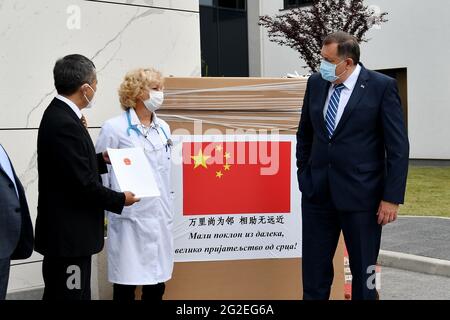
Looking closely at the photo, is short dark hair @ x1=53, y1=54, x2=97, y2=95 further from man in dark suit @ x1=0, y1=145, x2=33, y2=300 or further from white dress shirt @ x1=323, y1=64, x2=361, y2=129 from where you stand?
white dress shirt @ x1=323, y1=64, x2=361, y2=129

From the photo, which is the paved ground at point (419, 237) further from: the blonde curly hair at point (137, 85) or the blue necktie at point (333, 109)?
the blonde curly hair at point (137, 85)

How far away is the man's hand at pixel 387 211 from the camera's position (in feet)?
10.7

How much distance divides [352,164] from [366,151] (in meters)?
0.11

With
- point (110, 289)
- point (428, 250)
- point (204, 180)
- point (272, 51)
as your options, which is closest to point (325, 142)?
point (204, 180)

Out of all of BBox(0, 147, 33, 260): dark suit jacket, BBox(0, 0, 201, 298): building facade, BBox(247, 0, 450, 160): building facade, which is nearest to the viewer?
BBox(0, 147, 33, 260): dark suit jacket

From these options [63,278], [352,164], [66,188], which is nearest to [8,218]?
[66,188]

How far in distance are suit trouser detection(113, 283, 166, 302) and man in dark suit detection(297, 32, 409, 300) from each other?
0.94 meters

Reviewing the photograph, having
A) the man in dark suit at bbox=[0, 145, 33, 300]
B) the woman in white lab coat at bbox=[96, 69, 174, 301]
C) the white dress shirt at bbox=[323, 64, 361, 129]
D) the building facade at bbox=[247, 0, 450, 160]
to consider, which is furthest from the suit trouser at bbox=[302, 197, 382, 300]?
the building facade at bbox=[247, 0, 450, 160]

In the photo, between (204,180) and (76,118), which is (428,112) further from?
(76,118)

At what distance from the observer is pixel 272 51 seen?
21.2 metres

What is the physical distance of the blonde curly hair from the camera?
344 centimetres

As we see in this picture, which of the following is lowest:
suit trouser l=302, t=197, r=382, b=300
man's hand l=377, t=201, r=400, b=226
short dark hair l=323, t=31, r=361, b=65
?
suit trouser l=302, t=197, r=382, b=300

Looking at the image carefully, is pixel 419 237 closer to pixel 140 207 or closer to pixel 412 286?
pixel 412 286

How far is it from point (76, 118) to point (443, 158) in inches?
603
